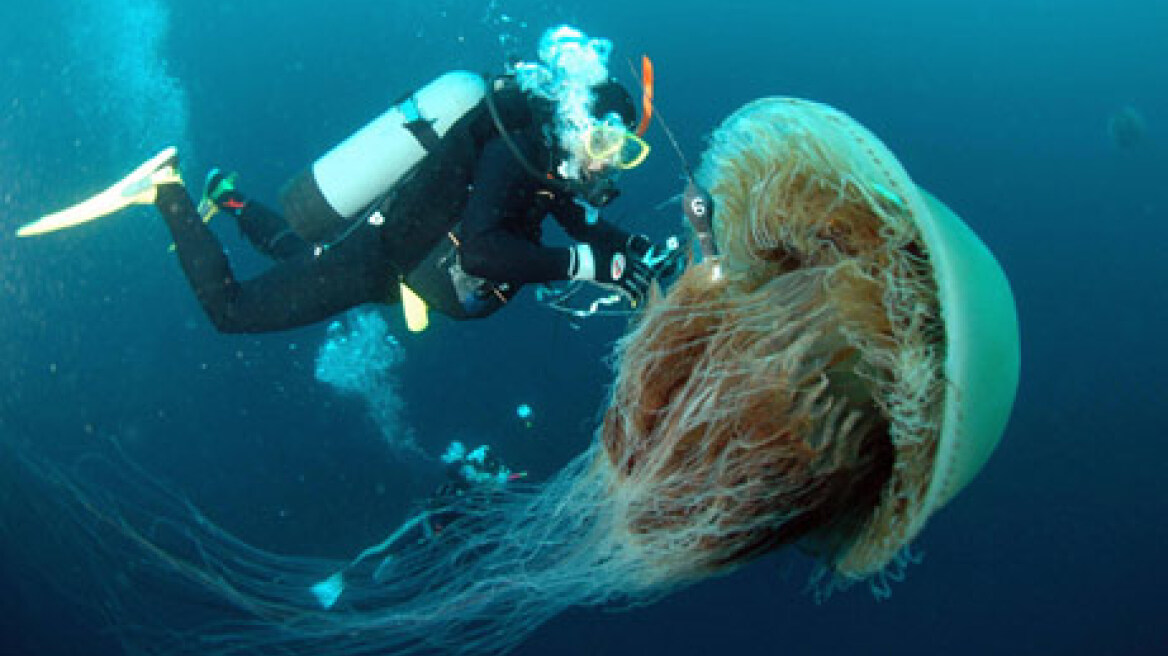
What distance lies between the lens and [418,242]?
196 inches

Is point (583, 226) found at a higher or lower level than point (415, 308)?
lower

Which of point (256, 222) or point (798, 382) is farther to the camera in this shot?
point (256, 222)

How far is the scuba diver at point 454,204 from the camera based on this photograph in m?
4.27

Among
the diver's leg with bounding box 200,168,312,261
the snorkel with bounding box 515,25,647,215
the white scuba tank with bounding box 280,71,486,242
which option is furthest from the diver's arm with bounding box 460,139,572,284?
the diver's leg with bounding box 200,168,312,261

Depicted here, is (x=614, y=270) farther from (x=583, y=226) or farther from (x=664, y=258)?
(x=583, y=226)

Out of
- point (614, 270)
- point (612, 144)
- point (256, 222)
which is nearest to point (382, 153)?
point (612, 144)

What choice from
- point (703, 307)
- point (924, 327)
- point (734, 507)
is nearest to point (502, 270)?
point (703, 307)

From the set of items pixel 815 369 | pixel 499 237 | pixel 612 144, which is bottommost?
pixel 815 369

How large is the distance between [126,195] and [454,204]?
326cm

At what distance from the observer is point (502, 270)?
4285 millimetres

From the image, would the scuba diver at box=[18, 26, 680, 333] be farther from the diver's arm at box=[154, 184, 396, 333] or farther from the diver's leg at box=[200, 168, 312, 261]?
the diver's leg at box=[200, 168, 312, 261]

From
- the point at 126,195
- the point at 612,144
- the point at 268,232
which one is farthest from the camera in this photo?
the point at 268,232

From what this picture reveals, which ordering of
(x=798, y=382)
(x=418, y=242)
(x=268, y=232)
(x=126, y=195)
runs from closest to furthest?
(x=798, y=382)
(x=418, y=242)
(x=126, y=195)
(x=268, y=232)

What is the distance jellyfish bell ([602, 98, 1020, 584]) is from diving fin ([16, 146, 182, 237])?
16.3 feet
